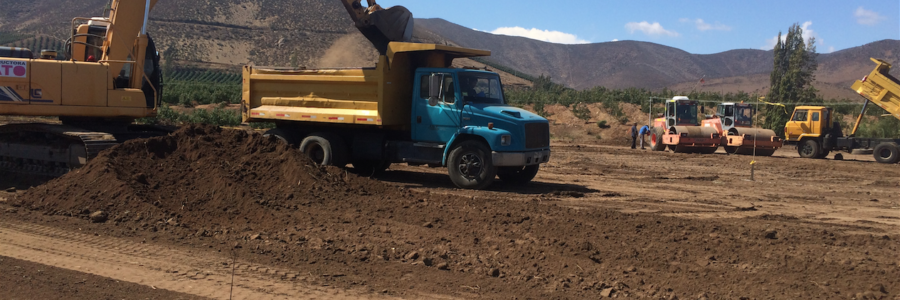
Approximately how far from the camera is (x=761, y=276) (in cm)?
676

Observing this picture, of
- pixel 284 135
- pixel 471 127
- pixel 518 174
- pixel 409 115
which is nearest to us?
pixel 471 127

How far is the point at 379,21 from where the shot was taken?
15.0 m

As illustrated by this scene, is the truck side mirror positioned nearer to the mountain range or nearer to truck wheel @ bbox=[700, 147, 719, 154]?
truck wheel @ bbox=[700, 147, 719, 154]

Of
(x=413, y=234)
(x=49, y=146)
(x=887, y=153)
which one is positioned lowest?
(x=413, y=234)

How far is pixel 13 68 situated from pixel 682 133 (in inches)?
891

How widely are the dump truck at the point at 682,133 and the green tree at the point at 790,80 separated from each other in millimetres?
10382

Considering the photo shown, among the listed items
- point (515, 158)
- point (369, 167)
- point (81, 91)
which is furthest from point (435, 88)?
point (81, 91)

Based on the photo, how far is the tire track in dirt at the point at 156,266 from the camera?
19.6 ft

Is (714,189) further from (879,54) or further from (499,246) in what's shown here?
(879,54)

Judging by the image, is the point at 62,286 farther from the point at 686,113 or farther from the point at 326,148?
the point at 686,113

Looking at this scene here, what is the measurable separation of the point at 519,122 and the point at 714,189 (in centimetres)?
487

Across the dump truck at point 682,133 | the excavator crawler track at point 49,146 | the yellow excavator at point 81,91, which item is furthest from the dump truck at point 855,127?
the excavator crawler track at point 49,146

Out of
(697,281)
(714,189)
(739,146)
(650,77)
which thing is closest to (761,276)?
(697,281)

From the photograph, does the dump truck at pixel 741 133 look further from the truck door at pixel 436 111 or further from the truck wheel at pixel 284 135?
the truck wheel at pixel 284 135
